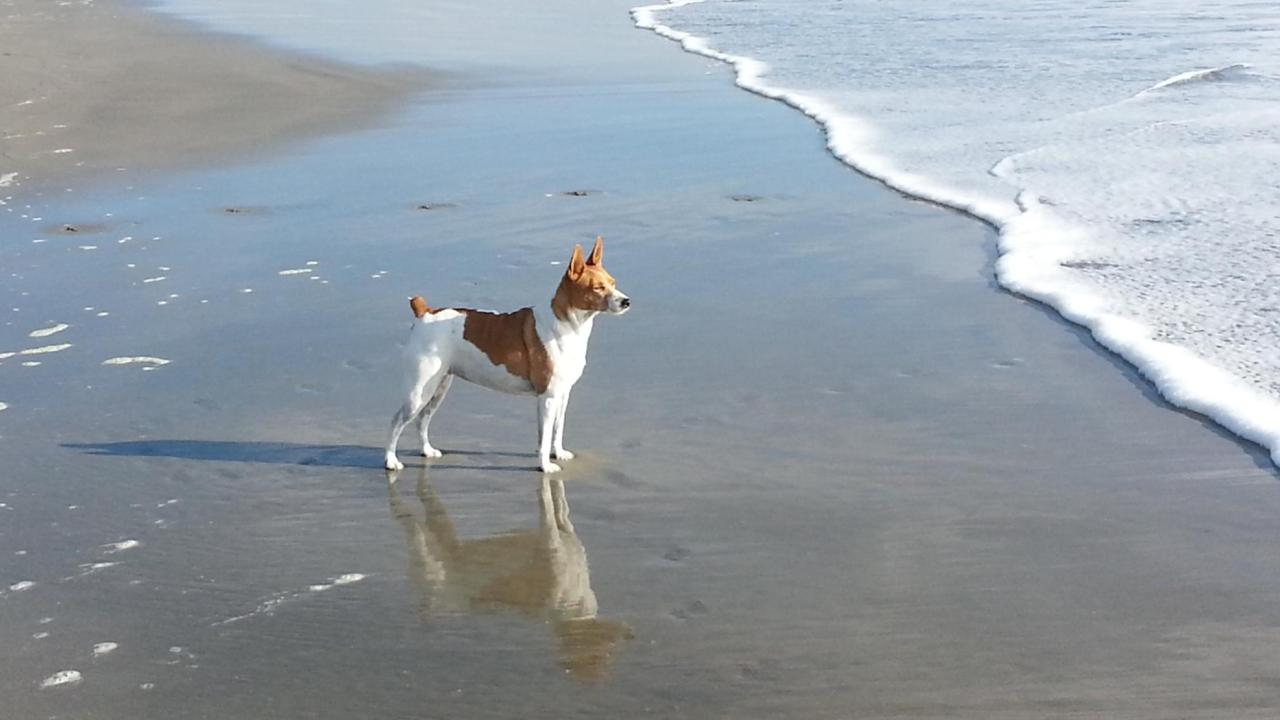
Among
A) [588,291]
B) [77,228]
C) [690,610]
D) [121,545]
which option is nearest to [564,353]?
[588,291]

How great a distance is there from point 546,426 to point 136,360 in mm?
2730

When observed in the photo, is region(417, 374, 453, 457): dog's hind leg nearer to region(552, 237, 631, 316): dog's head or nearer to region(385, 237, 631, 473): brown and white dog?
region(385, 237, 631, 473): brown and white dog

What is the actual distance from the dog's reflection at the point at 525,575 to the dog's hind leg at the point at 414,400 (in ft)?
1.03

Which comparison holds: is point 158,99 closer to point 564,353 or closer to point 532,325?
point 532,325

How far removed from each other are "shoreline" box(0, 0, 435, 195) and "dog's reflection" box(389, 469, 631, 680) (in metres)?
8.05

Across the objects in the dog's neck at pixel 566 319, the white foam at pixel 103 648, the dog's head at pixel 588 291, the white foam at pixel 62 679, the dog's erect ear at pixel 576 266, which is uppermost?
the dog's erect ear at pixel 576 266

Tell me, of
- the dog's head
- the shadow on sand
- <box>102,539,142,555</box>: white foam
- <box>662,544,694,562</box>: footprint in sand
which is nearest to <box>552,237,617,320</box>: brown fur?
the dog's head

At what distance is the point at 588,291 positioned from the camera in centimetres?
608

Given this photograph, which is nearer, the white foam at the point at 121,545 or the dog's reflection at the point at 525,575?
the dog's reflection at the point at 525,575

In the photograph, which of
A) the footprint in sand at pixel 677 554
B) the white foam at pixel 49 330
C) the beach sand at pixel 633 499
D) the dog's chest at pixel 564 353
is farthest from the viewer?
the white foam at pixel 49 330

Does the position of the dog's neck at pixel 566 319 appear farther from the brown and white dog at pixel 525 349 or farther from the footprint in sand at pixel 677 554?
the footprint in sand at pixel 677 554

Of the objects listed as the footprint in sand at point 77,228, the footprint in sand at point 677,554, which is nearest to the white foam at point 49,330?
the footprint in sand at point 77,228

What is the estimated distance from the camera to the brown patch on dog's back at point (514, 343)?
6.16m

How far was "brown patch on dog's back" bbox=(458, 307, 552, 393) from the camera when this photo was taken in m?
6.16
